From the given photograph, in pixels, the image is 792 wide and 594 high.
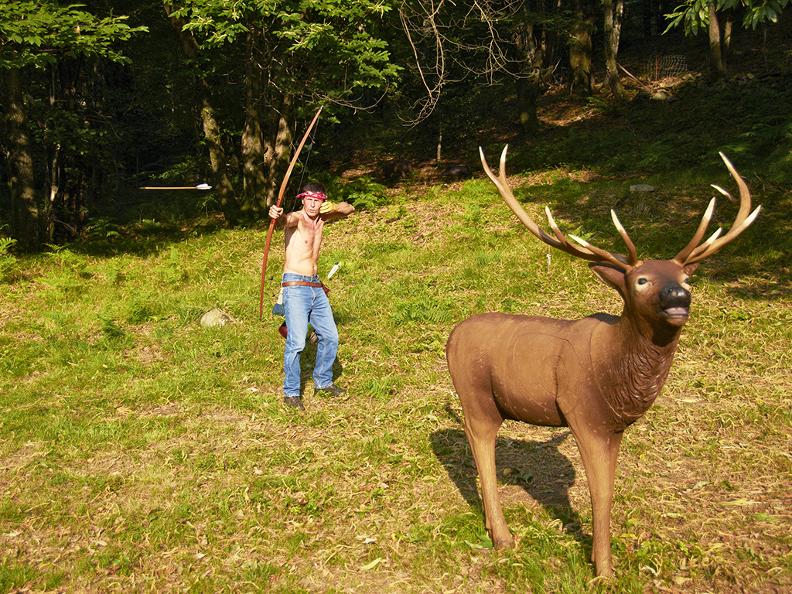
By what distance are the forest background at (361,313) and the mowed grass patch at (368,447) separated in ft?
0.12

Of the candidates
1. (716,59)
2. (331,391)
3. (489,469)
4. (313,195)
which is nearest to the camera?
(489,469)

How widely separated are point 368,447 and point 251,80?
1305 cm

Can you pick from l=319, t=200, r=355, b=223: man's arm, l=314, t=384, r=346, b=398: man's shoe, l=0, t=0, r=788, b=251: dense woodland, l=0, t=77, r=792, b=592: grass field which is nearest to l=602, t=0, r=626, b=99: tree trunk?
l=0, t=0, r=788, b=251: dense woodland

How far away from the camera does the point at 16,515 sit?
260 inches

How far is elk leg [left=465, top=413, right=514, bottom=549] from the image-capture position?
5562 mm

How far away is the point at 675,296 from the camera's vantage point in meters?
4.19

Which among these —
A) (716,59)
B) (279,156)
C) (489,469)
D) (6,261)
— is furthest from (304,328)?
(716,59)

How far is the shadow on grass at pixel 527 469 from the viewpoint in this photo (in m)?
6.30

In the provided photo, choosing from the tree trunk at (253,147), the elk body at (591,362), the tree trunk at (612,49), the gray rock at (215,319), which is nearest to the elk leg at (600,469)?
the elk body at (591,362)

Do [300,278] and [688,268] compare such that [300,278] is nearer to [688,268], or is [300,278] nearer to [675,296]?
[688,268]

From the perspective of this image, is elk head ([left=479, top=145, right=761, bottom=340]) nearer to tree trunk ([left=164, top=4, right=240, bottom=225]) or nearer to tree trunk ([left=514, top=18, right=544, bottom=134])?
tree trunk ([left=164, top=4, right=240, bottom=225])

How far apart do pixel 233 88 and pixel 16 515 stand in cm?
1497

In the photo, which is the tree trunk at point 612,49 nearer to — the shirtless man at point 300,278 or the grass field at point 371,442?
the grass field at point 371,442

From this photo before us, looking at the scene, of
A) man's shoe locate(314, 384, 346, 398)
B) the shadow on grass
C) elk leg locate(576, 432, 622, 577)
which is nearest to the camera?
elk leg locate(576, 432, 622, 577)
